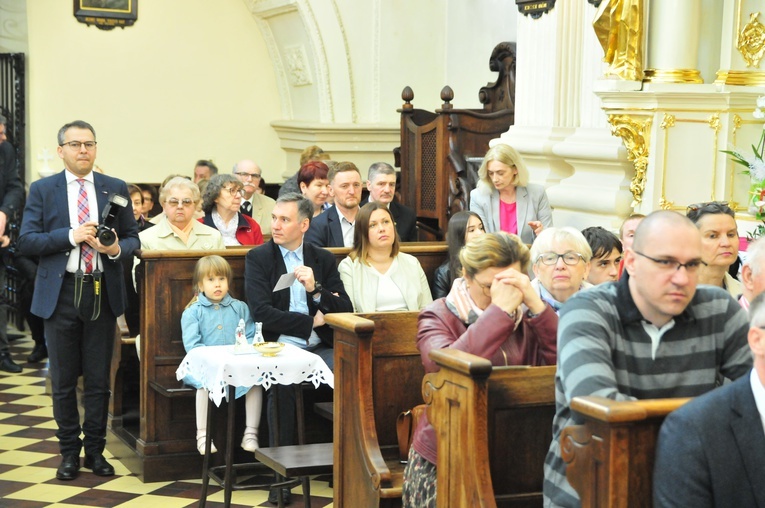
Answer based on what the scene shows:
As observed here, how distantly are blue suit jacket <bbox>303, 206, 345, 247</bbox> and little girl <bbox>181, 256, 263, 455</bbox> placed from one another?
1.18m

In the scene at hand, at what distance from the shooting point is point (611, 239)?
5.08 metres

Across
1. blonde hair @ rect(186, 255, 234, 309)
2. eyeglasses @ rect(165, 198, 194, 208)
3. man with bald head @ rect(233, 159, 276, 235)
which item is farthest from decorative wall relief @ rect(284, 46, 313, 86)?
blonde hair @ rect(186, 255, 234, 309)

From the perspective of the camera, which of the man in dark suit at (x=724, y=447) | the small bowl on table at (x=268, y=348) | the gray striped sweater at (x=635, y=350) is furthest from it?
the small bowl on table at (x=268, y=348)

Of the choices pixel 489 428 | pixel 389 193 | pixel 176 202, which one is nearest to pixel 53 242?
pixel 176 202

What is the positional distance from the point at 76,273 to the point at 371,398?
2089 millimetres

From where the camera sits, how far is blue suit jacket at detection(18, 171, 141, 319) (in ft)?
18.6

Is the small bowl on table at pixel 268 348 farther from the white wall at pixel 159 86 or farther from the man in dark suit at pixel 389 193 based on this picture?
the white wall at pixel 159 86

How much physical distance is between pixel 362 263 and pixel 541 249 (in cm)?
174

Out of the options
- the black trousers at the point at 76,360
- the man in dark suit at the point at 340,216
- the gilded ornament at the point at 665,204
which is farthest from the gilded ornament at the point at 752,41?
the black trousers at the point at 76,360

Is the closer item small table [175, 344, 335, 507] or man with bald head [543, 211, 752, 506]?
man with bald head [543, 211, 752, 506]

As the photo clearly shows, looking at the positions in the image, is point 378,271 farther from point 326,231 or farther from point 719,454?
point 719,454

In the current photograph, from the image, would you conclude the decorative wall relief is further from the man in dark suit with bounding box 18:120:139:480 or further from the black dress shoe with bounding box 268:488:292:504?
the black dress shoe with bounding box 268:488:292:504

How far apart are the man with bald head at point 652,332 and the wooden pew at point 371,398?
1.28 metres

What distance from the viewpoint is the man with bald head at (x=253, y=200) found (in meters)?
8.72
